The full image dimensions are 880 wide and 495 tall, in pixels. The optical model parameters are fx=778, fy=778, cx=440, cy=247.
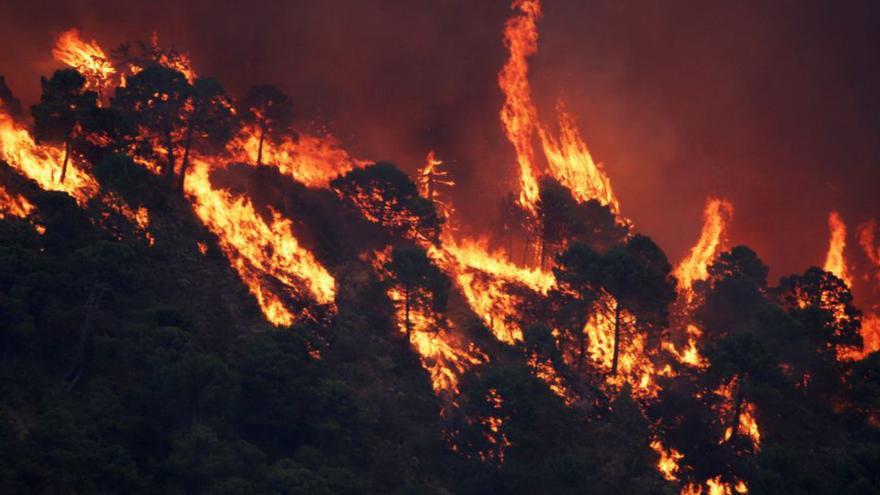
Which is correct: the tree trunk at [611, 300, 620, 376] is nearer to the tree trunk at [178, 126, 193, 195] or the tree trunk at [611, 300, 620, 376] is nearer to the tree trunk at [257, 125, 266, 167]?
the tree trunk at [257, 125, 266, 167]

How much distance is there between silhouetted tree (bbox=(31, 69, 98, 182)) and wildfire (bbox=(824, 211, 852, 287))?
115260 mm

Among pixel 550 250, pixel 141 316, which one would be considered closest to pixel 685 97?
pixel 550 250

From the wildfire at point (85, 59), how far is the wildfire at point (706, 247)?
262ft

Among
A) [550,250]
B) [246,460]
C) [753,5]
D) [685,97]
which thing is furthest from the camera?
[753,5]

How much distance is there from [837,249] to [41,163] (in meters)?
124

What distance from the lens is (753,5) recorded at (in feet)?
568

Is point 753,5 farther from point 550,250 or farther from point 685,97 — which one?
point 550,250

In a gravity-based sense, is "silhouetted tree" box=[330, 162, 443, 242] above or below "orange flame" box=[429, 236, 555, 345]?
above

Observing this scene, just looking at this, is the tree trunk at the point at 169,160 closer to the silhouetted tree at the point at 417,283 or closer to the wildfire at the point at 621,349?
the silhouetted tree at the point at 417,283

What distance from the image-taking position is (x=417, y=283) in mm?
81125

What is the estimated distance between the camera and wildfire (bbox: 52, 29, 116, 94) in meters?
96.6

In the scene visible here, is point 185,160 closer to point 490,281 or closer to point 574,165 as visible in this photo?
point 490,281

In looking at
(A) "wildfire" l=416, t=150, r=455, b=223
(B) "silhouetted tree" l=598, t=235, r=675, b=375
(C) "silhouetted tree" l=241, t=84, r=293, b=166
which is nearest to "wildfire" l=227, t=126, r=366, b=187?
(C) "silhouetted tree" l=241, t=84, r=293, b=166

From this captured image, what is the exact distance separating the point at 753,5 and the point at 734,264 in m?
100
